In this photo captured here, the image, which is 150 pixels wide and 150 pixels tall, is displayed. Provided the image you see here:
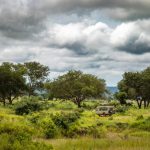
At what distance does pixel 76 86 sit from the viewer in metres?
87.4

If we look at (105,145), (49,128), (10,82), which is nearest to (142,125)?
(49,128)

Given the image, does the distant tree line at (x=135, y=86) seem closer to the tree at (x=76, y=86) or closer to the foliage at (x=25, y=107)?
the tree at (x=76, y=86)

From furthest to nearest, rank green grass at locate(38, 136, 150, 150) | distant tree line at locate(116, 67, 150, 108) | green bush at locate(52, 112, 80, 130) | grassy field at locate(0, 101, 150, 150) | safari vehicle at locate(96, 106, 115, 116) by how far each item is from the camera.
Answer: distant tree line at locate(116, 67, 150, 108), safari vehicle at locate(96, 106, 115, 116), green bush at locate(52, 112, 80, 130), grassy field at locate(0, 101, 150, 150), green grass at locate(38, 136, 150, 150)

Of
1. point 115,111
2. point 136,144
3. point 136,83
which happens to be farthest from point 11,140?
point 136,83

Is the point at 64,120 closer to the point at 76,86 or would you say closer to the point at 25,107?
the point at 25,107

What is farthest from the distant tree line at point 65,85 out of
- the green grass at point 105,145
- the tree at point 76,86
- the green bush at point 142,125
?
the green grass at point 105,145

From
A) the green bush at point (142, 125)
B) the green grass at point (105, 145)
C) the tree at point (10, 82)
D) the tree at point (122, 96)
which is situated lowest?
the green grass at point (105, 145)

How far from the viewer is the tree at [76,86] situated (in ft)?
289

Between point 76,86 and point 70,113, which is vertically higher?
point 76,86

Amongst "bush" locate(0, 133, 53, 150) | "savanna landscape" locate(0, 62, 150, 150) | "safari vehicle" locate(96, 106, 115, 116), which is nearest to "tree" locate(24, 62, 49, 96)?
"savanna landscape" locate(0, 62, 150, 150)

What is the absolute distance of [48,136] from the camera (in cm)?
3181

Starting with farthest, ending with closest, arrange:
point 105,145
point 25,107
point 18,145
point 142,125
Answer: point 25,107, point 142,125, point 105,145, point 18,145

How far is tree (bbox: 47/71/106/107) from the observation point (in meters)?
88.2

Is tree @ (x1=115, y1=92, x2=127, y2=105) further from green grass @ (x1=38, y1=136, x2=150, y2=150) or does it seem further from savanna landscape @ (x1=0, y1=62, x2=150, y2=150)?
green grass @ (x1=38, y1=136, x2=150, y2=150)
